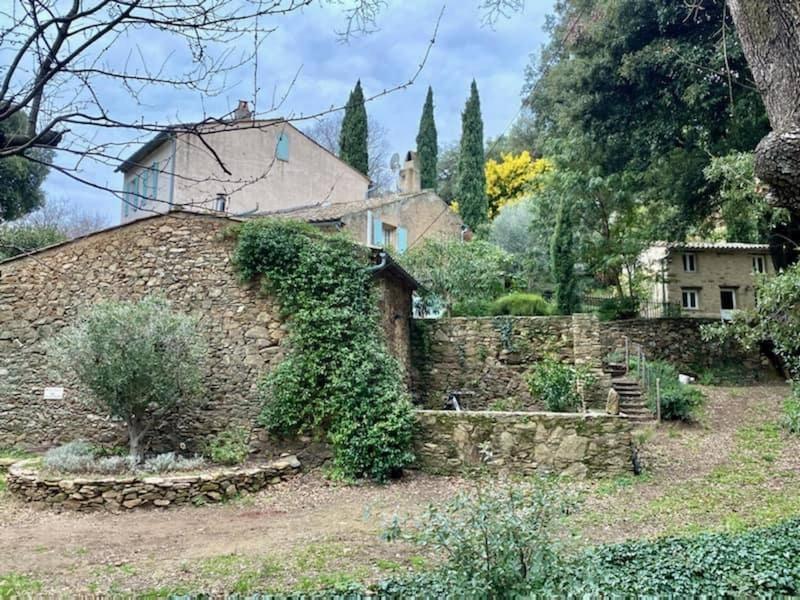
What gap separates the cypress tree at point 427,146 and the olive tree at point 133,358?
2267 centimetres

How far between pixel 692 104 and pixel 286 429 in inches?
425

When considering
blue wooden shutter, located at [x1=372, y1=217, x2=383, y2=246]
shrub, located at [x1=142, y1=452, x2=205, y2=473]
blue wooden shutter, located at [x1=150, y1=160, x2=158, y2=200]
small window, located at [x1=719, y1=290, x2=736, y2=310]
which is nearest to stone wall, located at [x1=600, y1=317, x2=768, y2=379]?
small window, located at [x1=719, y1=290, x2=736, y2=310]

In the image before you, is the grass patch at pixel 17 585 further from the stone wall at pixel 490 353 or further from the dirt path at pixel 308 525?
the stone wall at pixel 490 353

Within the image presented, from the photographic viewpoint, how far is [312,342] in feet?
28.1

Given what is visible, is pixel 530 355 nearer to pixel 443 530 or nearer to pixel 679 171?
pixel 679 171

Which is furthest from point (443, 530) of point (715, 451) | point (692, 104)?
point (692, 104)

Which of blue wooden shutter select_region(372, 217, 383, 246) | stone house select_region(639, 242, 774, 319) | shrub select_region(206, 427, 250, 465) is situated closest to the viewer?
shrub select_region(206, 427, 250, 465)

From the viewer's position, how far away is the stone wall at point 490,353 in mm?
11695

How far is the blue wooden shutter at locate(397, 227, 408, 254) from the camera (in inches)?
747

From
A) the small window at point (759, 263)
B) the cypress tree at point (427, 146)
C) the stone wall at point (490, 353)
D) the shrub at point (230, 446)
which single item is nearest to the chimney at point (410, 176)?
the cypress tree at point (427, 146)

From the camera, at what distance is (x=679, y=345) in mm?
16859

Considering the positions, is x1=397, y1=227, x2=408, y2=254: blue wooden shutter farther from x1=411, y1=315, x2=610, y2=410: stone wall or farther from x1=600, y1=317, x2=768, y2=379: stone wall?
x1=600, y1=317, x2=768, y2=379: stone wall

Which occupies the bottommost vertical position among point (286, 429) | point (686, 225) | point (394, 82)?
point (286, 429)

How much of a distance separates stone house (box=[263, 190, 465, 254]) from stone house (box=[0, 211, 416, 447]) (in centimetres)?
466
